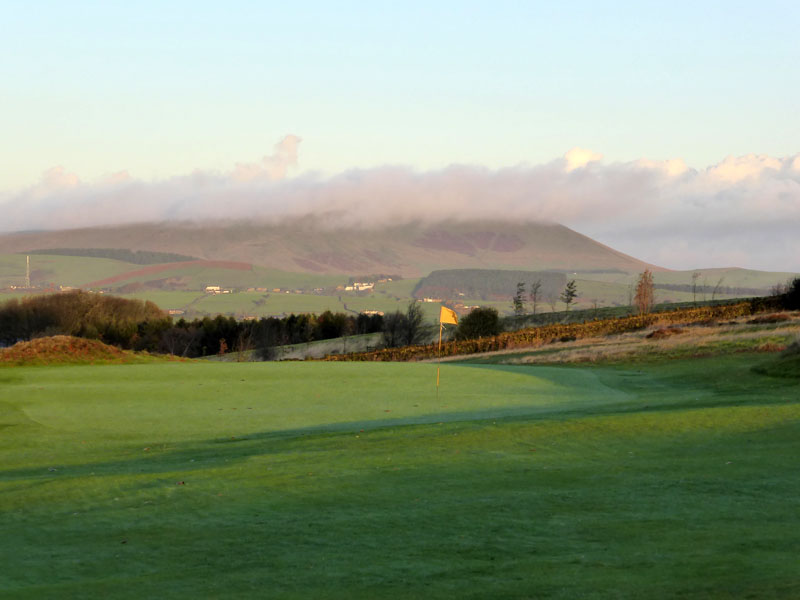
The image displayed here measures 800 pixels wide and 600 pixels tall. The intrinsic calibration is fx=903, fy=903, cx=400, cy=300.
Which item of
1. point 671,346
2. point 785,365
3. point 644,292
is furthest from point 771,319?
point 644,292

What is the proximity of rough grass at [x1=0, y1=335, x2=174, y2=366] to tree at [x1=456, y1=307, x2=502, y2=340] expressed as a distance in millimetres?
56568

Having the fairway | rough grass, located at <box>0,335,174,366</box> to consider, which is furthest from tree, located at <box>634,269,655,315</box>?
the fairway

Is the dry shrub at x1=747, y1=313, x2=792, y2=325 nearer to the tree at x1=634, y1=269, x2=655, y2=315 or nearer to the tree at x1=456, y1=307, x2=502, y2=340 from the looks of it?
the tree at x1=634, y1=269, x2=655, y2=315

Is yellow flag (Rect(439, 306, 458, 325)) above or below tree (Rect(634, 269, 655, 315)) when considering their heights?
below

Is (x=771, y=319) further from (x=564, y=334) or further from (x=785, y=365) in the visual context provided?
(x=785, y=365)

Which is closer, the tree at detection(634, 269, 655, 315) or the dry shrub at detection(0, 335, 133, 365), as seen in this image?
the dry shrub at detection(0, 335, 133, 365)

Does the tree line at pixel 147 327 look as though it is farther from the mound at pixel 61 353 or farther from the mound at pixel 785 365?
the mound at pixel 785 365

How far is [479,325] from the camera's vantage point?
88750 millimetres

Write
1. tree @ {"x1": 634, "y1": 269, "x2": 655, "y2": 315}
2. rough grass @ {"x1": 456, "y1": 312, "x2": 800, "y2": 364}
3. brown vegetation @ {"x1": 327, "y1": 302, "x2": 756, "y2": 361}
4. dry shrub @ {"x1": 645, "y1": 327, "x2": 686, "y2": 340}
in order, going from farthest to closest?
tree @ {"x1": 634, "y1": 269, "x2": 655, "y2": 315} < brown vegetation @ {"x1": 327, "y1": 302, "x2": 756, "y2": 361} < dry shrub @ {"x1": 645, "y1": 327, "x2": 686, "y2": 340} < rough grass @ {"x1": 456, "y1": 312, "x2": 800, "y2": 364}

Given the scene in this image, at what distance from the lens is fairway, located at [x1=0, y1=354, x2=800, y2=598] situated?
24.1 ft

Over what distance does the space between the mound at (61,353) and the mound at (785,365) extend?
72.0 ft

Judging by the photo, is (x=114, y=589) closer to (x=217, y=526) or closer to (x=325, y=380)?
(x=217, y=526)

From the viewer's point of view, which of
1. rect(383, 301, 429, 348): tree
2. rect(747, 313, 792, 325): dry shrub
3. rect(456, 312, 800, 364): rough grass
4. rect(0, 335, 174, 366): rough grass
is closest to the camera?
rect(0, 335, 174, 366): rough grass

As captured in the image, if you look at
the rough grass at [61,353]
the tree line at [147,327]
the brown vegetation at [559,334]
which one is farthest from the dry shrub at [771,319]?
the tree line at [147,327]
